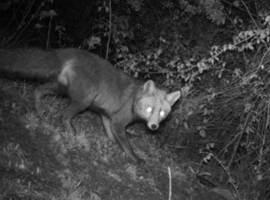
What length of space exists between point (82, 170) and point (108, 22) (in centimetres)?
425

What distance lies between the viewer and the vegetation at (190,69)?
25.1ft

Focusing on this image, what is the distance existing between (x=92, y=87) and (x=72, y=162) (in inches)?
59.4

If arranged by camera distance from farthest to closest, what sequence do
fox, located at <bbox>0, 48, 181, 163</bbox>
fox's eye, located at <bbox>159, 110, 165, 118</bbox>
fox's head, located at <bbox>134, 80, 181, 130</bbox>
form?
fox's eye, located at <bbox>159, 110, 165, 118</bbox> → fox's head, located at <bbox>134, 80, 181, 130</bbox> → fox, located at <bbox>0, 48, 181, 163</bbox>

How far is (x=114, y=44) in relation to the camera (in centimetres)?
998

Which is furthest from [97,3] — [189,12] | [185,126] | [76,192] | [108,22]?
[76,192]

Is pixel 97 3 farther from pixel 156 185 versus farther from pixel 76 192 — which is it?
pixel 76 192

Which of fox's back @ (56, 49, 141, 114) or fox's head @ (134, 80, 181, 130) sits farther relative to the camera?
fox's head @ (134, 80, 181, 130)

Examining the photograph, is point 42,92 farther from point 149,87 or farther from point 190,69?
point 190,69

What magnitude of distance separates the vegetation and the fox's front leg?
44 cm

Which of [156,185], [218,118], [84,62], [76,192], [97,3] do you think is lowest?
[156,185]

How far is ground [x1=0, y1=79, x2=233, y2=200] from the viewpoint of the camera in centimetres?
591

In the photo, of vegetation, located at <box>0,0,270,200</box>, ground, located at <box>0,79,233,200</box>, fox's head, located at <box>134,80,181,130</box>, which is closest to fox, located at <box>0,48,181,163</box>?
fox's head, located at <box>134,80,181,130</box>

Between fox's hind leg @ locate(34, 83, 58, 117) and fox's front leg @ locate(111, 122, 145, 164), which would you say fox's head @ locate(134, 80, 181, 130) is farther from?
fox's hind leg @ locate(34, 83, 58, 117)

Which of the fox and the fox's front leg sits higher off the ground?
the fox
